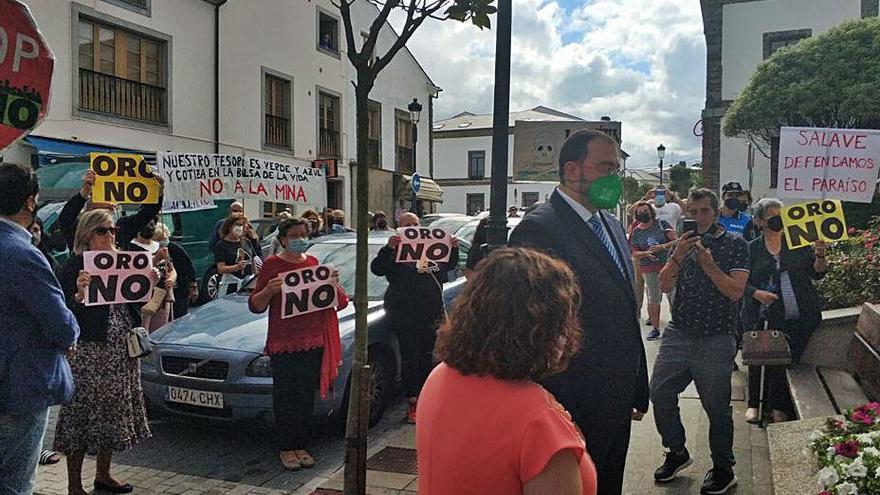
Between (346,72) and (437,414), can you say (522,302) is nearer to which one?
(437,414)

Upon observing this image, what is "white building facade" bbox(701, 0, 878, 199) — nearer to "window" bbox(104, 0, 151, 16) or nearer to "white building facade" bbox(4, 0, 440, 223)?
"white building facade" bbox(4, 0, 440, 223)

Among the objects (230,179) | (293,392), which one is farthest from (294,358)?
(230,179)

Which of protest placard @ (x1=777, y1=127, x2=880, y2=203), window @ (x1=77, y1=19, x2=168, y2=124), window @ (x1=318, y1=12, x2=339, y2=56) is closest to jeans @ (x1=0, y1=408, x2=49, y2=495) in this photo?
protest placard @ (x1=777, y1=127, x2=880, y2=203)

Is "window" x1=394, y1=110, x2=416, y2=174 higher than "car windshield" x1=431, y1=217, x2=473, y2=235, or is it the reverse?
"window" x1=394, y1=110, x2=416, y2=174

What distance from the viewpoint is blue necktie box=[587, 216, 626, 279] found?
3.22 metres

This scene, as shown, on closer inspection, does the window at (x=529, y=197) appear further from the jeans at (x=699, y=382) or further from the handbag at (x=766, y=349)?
the jeans at (x=699, y=382)

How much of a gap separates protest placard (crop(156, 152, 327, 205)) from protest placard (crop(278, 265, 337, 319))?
496 cm

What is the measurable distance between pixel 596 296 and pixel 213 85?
18.7 metres

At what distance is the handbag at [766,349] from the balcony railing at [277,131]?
18.7 m

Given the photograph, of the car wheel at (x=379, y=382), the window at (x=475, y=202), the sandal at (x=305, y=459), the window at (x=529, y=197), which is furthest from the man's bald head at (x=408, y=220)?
the window at (x=529, y=197)

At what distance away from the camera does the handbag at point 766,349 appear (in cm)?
537

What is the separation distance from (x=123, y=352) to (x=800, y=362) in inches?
210

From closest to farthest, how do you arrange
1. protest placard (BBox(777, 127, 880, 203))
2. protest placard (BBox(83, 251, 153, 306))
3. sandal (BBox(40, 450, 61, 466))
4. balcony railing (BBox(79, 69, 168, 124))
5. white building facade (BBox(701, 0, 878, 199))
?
protest placard (BBox(83, 251, 153, 306)) < sandal (BBox(40, 450, 61, 466)) < protest placard (BBox(777, 127, 880, 203)) < balcony railing (BBox(79, 69, 168, 124)) < white building facade (BBox(701, 0, 878, 199))

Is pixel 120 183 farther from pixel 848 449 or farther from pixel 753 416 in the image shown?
pixel 848 449
